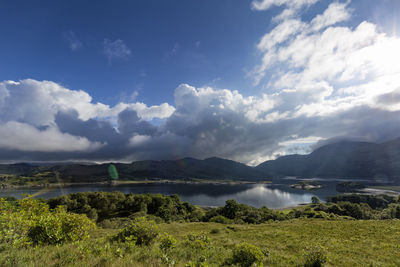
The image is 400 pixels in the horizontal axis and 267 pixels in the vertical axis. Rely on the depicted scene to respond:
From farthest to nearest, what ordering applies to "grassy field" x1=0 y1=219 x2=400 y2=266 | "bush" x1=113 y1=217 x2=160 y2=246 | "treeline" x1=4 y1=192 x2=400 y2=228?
"treeline" x1=4 y1=192 x2=400 y2=228 → "bush" x1=113 y1=217 x2=160 y2=246 → "grassy field" x1=0 y1=219 x2=400 y2=266

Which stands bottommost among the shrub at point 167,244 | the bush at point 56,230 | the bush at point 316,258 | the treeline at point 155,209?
the treeline at point 155,209

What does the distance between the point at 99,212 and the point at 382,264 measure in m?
91.9

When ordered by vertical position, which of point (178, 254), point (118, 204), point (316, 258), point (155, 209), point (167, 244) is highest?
point (167, 244)

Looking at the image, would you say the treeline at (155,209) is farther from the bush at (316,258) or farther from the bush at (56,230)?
the bush at (56,230)

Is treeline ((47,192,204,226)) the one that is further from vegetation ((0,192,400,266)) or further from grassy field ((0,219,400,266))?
vegetation ((0,192,400,266))

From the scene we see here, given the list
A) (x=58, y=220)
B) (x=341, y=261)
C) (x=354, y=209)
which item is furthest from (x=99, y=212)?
(x=354, y=209)

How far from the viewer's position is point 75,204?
71.4 meters

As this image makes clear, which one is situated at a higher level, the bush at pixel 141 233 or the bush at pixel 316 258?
the bush at pixel 141 233

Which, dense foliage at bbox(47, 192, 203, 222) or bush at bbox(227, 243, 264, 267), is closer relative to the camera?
bush at bbox(227, 243, 264, 267)

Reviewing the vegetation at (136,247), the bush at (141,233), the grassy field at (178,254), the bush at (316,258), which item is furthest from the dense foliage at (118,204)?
the bush at (316,258)

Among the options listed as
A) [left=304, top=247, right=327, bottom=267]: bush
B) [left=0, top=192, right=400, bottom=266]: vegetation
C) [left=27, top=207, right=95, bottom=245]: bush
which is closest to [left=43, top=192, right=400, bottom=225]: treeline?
[left=0, top=192, right=400, bottom=266]: vegetation

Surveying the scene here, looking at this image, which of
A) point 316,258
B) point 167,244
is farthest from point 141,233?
point 316,258

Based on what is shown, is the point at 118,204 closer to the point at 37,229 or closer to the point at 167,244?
the point at 37,229

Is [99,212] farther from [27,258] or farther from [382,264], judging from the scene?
[382,264]
